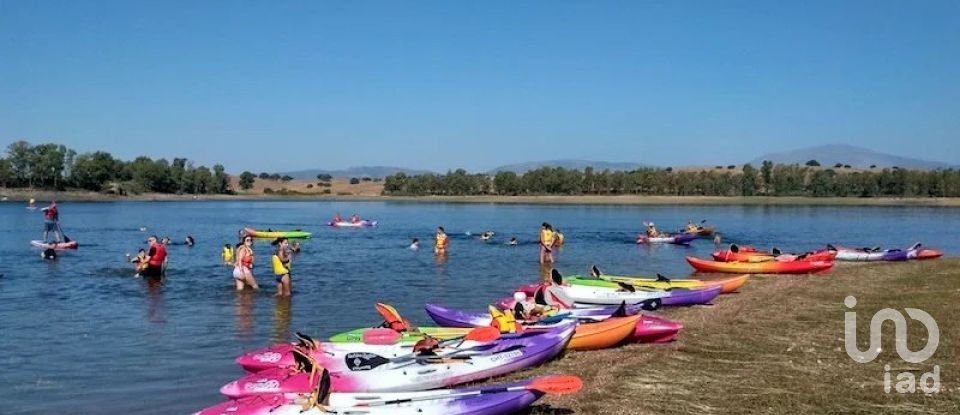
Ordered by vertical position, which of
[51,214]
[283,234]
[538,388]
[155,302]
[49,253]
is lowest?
[155,302]

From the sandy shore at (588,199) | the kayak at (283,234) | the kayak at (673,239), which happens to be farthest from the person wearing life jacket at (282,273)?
the sandy shore at (588,199)

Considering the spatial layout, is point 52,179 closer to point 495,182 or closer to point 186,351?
point 495,182

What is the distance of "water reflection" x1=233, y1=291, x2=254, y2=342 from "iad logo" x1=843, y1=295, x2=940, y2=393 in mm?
12983

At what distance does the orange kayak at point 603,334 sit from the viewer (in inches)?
606

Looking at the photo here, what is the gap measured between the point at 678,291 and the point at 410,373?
11611 millimetres

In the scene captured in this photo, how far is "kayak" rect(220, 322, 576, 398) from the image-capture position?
1222cm

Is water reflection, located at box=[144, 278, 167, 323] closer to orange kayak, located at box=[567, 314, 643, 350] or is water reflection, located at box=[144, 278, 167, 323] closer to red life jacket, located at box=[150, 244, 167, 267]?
red life jacket, located at box=[150, 244, 167, 267]

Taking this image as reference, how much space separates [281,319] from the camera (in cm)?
2100

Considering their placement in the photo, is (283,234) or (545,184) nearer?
(283,234)

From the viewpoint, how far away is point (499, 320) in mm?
15281

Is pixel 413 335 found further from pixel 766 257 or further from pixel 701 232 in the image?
pixel 701 232

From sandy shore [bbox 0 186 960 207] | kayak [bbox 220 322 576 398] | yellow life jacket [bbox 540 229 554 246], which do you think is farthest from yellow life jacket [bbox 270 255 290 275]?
sandy shore [bbox 0 186 960 207]

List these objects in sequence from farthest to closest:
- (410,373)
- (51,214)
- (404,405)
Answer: (51,214) < (410,373) < (404,405)

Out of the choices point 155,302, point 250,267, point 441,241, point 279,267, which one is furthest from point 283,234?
point 155,302
